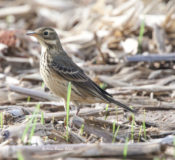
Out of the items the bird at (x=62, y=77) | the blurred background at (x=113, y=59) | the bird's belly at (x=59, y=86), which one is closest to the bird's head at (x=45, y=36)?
the bird at (x=62, y=77)

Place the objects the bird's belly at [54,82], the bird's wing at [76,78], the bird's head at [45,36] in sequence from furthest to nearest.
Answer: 1. the bird's head at [45,36]
2. the bird's wing at [76,78]
3. the bird's belly at [54,82]

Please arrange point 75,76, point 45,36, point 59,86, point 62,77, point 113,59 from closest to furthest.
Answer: point 59,86 → point 62,77 → point 75,76 → point 45,36 → point 113,59

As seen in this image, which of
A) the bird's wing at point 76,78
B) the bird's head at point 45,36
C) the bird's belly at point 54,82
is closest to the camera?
the bird's belly at point 54,82

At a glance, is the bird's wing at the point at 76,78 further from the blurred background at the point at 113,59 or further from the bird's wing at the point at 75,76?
the blurred background at the point at 113,59

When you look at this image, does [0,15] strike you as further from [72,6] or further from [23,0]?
[72,6]

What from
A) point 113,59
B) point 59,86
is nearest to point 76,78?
point 59,86

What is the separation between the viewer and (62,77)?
593cm

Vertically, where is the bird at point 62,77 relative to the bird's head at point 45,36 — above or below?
below

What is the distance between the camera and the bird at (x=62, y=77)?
5766 millimetres

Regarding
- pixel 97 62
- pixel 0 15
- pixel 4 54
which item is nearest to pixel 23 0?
pixel 0 15

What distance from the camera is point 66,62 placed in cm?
616

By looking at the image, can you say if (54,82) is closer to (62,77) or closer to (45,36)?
(62,77)

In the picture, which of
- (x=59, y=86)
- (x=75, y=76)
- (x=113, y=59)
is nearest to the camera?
(x=59, y=86)

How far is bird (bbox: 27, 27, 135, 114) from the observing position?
18.9 feet
